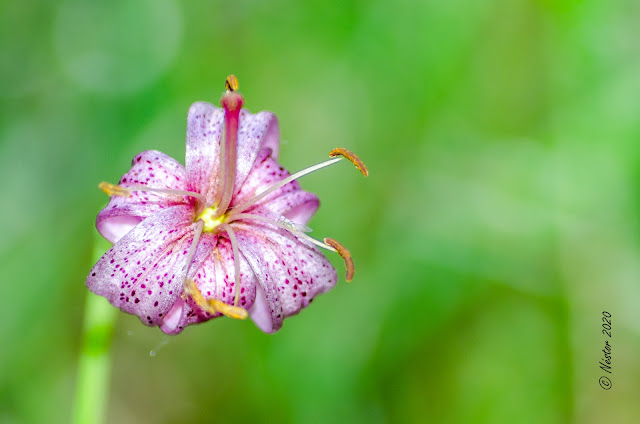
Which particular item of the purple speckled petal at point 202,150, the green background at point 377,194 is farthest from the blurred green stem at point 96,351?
the green background at point 377,194

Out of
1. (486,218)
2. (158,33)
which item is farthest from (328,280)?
(158,33)

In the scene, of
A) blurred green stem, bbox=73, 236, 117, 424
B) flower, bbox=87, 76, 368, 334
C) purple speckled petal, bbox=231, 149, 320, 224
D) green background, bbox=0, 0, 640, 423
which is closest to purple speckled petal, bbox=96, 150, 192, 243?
flower, bbox=87, 76, 368, 334

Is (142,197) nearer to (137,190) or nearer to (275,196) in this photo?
(137,190)

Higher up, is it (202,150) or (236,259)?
(202,150)

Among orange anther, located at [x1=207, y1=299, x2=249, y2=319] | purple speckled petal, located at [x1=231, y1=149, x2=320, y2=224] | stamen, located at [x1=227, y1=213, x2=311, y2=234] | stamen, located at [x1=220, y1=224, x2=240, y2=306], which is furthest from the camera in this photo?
purple speckled petal, located at [x1=231, y1=149, x2=320, y2=224]

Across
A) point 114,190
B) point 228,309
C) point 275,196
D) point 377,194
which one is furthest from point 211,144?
point 377,194

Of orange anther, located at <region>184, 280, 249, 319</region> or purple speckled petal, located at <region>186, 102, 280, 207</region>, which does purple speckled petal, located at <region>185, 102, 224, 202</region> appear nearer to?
purple speckled petal, located at <region>186, 102, 280, 207</region>
